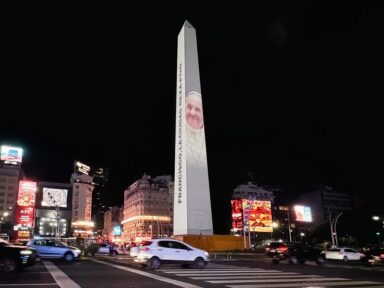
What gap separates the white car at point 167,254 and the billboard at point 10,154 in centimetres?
10300

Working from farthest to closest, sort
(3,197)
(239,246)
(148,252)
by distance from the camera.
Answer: (3,197), (239,246), (148,252)

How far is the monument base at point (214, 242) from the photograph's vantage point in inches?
1430

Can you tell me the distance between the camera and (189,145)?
3903 cm

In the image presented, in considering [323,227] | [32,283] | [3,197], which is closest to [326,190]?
[323,227]

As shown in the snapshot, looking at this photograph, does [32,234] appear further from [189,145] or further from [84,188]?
[189,145]

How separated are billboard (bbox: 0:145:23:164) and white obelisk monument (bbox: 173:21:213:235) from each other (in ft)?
280

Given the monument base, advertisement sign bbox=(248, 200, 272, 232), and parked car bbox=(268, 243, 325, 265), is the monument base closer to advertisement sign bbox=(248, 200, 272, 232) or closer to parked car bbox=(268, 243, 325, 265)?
parked car bbox=(268, 243, 325, 265)

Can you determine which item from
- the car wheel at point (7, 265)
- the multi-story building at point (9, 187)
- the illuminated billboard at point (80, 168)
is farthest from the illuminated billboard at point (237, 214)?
the car wheel at point (7, 265)

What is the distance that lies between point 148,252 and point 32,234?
336 feet

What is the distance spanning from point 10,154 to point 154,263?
105 meters

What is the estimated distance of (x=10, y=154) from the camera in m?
112

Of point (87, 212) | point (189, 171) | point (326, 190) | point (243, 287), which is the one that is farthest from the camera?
point (87, 212)

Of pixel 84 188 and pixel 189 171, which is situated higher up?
pixel 84 188

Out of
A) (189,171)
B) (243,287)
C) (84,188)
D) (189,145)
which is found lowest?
(243,287)
